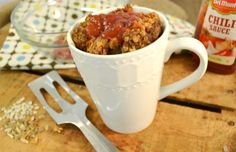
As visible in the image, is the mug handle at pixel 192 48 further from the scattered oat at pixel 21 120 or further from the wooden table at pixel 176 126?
the scattered oat at pixel 21 120

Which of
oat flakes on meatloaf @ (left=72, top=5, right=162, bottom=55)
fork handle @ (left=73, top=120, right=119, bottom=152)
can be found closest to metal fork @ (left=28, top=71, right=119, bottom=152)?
fork handle @ (left=73, top=120, right=119, bottom=152)

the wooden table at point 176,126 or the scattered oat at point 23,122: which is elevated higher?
the wooden table at point 176,126

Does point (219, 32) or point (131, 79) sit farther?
point (219, 32)

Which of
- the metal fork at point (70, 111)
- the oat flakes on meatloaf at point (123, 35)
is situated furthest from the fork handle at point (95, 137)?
the oat flakes on meatloaf at point (123, 35)

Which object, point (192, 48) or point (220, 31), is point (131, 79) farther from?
point (220, 31)

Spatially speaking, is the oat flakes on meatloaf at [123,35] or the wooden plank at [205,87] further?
the wooden plank at [205,87]

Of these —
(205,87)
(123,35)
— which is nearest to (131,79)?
(123,35)

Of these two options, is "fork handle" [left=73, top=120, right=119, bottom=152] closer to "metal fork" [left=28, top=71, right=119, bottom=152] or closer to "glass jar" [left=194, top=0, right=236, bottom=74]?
"metal fork" [left=28, top=71, right=119, bottom=152]
